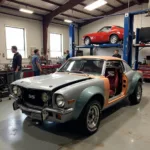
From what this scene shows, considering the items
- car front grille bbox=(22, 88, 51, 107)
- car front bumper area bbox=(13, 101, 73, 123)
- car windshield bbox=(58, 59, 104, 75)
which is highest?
car windshield bbox=(58, 59, 104, 75)

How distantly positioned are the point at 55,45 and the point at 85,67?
961 centimetres

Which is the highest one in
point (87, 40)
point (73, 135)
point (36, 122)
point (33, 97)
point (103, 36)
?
point (103, 36)

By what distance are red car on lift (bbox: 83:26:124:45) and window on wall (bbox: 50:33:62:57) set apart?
3.57 metres

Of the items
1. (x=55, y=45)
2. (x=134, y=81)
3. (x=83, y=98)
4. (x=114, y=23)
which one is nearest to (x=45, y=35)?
(x=55, y=45)

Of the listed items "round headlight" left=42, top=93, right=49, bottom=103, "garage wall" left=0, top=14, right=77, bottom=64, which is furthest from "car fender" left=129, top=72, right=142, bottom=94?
"garage wall" left=0, top=14, right=77, bottom=64

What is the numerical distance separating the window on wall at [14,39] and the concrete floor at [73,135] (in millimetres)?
6501

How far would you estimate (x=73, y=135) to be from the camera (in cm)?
299

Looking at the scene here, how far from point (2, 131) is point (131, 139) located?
233 centimetres

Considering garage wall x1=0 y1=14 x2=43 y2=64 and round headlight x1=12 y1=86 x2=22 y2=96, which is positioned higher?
garage wall x1=0 y1=14 x2=43 y2=64

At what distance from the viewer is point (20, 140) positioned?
2.80 metres

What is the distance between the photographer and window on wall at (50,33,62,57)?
12710 millimetres

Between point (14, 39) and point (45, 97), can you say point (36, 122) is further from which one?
point (14, 39)

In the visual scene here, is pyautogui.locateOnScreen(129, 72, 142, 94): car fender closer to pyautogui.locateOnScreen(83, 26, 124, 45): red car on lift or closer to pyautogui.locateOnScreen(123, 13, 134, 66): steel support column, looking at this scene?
pyautogui.locateOnScreen(123, 13, 134, 66): steel support column

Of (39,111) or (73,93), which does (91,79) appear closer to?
(73,93)
